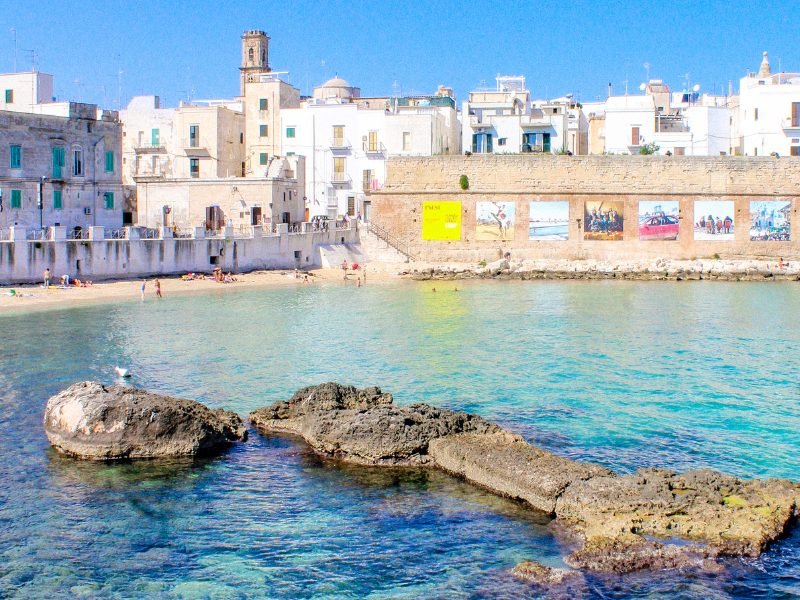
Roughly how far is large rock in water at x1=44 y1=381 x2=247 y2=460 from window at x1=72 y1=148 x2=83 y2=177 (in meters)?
26.1

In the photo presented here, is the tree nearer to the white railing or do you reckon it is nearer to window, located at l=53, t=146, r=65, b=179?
the white railing

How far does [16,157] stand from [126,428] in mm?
25866

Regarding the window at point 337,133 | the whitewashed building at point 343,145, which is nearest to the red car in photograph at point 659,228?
the whitewashed building at point 343,145

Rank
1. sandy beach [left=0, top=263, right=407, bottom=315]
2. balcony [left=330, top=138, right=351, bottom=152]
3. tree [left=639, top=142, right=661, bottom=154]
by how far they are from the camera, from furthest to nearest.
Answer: balcony [left=330, top=138, right=351, bottom=152]
tree [left=639, top=142, right=661, bottom=154]
sandy beach [left=0, top=263, right=407, bottom=315]

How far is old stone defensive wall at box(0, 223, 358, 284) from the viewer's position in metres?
32.4

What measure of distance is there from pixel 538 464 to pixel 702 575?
304 cm

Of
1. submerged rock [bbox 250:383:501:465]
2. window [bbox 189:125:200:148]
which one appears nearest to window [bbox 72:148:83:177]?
window [bbox 189:125:200:148]

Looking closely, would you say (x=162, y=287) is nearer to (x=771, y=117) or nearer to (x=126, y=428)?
(x=126, y=428)

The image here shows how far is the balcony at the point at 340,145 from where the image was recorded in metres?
49.0

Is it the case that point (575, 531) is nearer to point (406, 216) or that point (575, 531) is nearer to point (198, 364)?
point (198, 364)

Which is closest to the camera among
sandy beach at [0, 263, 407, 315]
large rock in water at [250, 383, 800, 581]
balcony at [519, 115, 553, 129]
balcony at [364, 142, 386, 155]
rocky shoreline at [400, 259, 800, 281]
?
large rock in water at [250, 383, 800, 581]

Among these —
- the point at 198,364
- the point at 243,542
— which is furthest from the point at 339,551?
the point at 198,364

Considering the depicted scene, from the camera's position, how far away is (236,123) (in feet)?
164

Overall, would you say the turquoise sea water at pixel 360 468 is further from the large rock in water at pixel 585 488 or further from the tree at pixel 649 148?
the tree at pixel 649 148
